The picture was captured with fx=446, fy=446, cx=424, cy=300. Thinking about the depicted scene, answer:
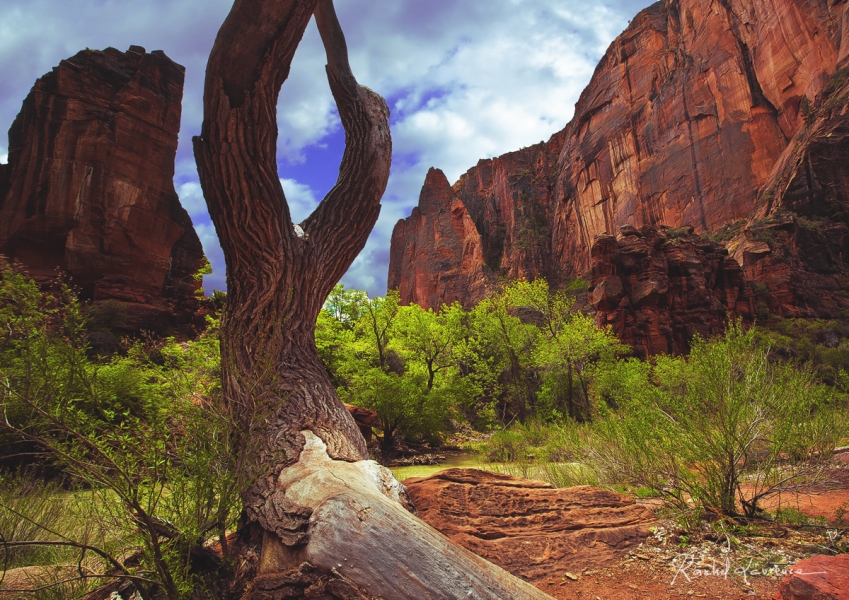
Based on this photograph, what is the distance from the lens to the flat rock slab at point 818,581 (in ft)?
6.36

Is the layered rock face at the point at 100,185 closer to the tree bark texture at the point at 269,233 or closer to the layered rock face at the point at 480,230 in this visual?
the tree bark texture at the point at 269,233

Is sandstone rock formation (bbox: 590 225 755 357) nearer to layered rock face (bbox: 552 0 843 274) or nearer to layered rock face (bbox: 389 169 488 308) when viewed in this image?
layered rock face (bbox: 552 0 843 274)

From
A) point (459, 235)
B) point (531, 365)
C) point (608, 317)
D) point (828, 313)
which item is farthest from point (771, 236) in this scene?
point (459, 235)

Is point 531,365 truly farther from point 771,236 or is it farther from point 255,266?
point 771,236

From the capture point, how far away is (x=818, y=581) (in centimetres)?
201

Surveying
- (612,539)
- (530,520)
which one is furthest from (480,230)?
(612,539)

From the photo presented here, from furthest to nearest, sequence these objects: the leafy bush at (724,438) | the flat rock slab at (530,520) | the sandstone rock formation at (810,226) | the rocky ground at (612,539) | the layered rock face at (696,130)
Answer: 1. the layered rock face at (696,130)
2. the sandstone rock formation at (810,226)
3. the leafy bush at (724,438)
4. the flat rock slab at (530,520)
5. the rocky ground at (612,539)

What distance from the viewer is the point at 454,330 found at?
2014 centimetres

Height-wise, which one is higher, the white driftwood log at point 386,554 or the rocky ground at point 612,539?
the white driftwood log at point 386,554

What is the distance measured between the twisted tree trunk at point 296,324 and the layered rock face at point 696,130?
121ft

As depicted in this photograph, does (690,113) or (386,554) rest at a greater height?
(690,113)

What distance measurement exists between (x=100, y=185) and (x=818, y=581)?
110 feet

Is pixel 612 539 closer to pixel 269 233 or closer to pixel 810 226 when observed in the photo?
pixel 269 233

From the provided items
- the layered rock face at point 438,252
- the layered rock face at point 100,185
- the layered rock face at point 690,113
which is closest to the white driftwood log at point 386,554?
the layered rock face at point 100,185
